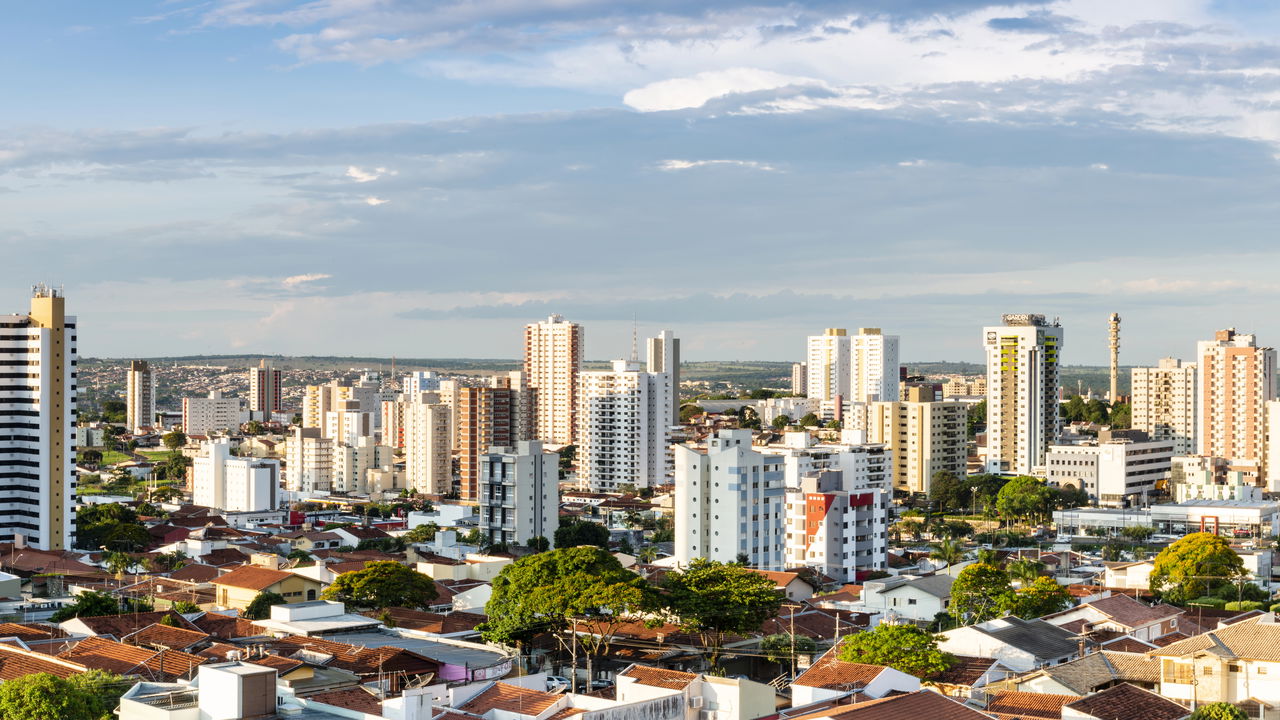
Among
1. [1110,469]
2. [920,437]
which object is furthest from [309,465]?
[1110,469]

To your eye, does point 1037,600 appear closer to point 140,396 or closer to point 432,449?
point 432,449

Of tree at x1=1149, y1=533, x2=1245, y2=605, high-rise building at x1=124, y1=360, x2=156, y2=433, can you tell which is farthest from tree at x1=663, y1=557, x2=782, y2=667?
high-rise building at x1=124, y1=360, x2=156, y2=433

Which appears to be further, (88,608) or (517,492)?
(517,492)

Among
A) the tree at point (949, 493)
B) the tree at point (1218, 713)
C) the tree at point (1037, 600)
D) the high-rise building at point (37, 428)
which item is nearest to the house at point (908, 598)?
the tree at point (1037, 600)

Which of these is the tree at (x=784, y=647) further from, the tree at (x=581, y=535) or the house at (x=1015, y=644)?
the tree at (x=581, y=535)

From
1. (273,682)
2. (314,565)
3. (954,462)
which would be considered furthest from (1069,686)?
(954,462)

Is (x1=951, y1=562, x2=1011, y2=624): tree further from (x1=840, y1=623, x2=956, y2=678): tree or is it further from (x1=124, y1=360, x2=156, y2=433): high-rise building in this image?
(x1=124, y1=360, x2=156, y2=433): high-rise building
